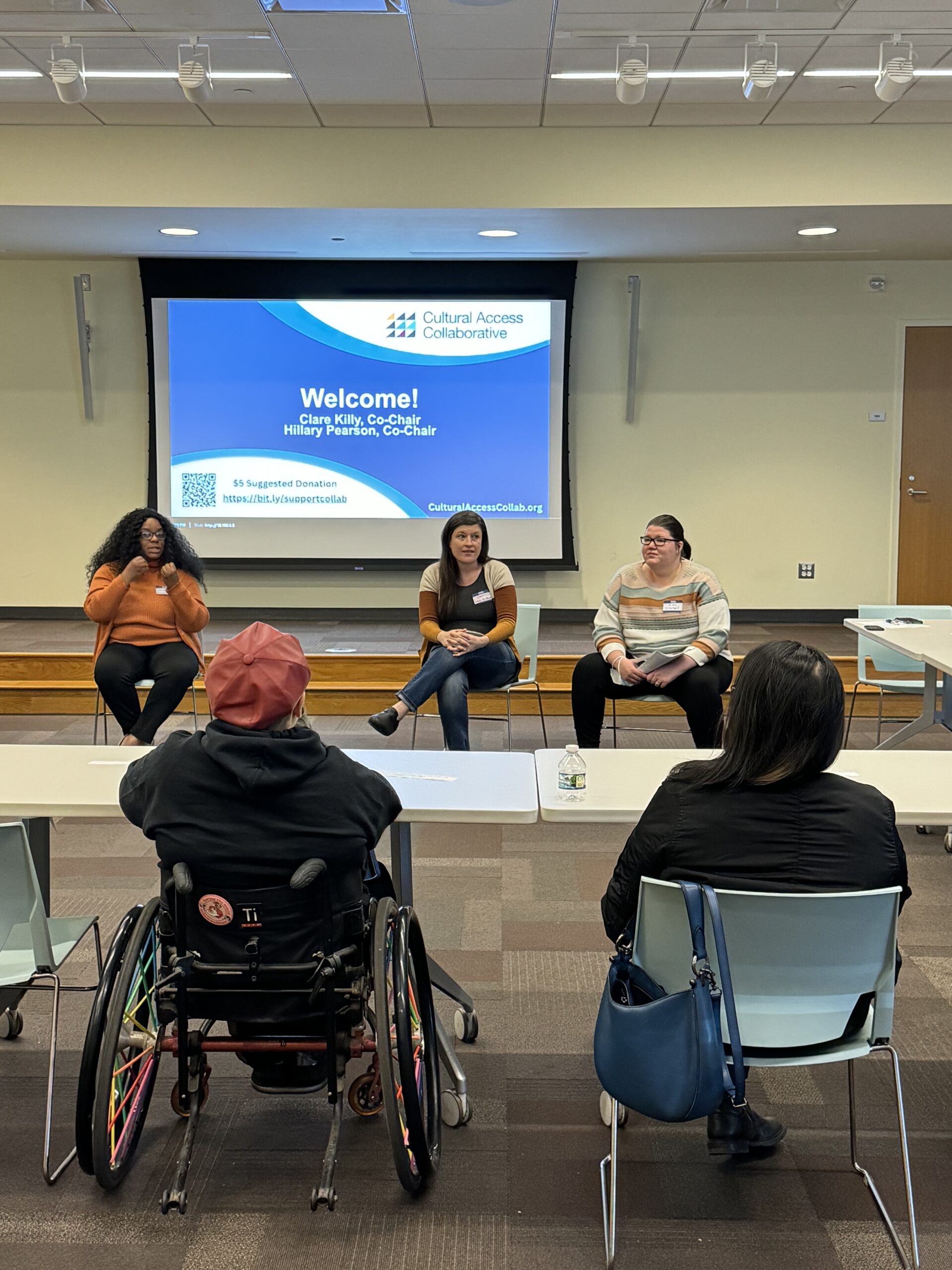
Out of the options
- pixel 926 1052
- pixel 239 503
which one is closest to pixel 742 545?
pixel 239 503

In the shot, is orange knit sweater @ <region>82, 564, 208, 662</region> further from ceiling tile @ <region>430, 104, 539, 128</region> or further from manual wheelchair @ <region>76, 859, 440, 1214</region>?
manual wheelchair @ <region>76, 859, 440, 1214</region>

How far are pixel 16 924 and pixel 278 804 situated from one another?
625 mm

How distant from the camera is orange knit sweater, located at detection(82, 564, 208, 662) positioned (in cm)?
470

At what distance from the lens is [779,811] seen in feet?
5.87

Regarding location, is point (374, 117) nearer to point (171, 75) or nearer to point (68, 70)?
point (171, 75)

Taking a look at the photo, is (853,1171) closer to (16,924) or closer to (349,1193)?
(349,1193)

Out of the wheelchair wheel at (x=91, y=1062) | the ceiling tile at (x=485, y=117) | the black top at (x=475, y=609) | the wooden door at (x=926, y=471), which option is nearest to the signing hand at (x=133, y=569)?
the black top at (x=475, y=609)

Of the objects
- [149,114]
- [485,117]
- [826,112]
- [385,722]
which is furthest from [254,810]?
[826,112]


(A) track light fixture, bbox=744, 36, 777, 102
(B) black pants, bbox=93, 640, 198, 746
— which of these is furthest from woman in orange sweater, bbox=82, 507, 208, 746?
(A) track light fixture, bbox=744, 36, 777, 102

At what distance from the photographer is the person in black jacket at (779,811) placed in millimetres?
1786

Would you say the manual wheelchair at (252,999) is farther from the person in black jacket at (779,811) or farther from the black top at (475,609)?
the black top at (475,609)

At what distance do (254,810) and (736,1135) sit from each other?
44.3 inches

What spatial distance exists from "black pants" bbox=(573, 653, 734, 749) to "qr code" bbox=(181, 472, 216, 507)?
4.07 metres

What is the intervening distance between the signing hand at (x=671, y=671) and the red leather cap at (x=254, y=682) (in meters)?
2.61
